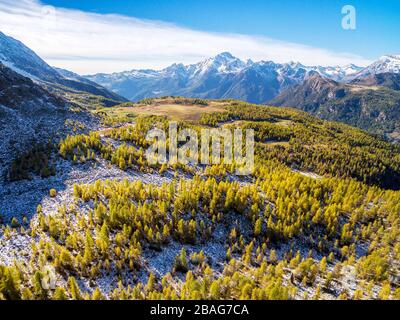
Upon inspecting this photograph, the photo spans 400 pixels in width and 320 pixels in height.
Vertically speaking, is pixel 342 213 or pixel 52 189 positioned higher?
pixel 52 189

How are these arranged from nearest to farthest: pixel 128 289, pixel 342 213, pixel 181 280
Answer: pixel 128 289
pixel 181 280
pixel 342 213

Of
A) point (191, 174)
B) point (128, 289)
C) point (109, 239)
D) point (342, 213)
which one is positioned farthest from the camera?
point (191, 174)

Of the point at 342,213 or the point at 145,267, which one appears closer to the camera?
the point at 145,267

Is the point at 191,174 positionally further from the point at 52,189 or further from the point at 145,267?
the point at 145,267

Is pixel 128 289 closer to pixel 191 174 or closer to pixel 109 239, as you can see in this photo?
pixel 109 239

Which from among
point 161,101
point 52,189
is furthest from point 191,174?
point 161,101

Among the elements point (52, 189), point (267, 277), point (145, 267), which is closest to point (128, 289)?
point (145, 267)

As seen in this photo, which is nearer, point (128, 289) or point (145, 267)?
point (128, 289)

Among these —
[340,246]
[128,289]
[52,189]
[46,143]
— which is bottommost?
[340,246]
